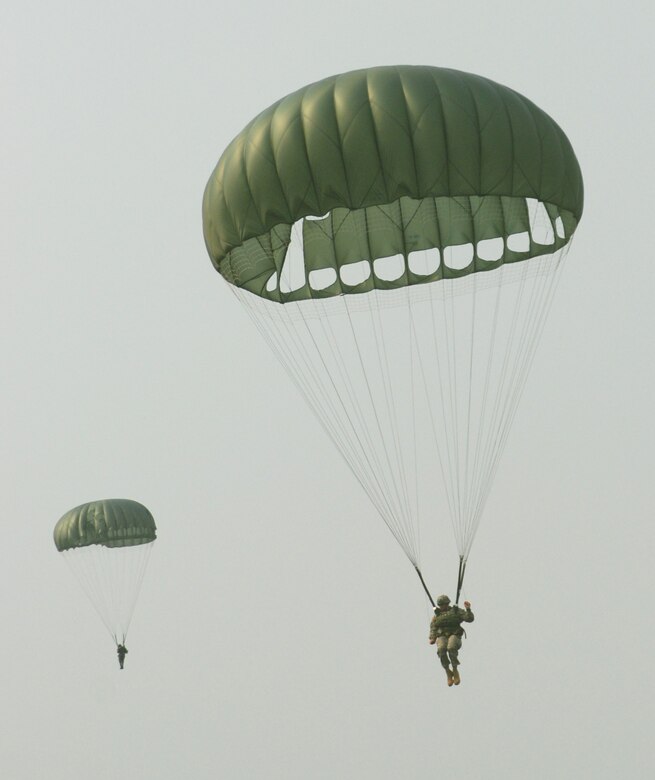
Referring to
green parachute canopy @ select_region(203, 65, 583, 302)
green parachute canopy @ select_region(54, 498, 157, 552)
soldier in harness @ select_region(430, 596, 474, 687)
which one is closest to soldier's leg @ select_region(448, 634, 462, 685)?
soldier in harness @ select_region(430, 596, 474, 687)

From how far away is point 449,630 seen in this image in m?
22.3

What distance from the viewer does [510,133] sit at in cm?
2172

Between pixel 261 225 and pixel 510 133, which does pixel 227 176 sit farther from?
pixel 510 133

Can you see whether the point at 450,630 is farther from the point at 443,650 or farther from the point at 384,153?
the point at 384,153

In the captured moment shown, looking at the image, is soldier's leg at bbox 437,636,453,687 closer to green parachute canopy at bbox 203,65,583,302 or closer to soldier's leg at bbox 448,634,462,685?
soldier's leg at bbox 448,634,462,685

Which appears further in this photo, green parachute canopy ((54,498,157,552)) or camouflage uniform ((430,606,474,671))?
green parachute canopy ((54,498,157,552))

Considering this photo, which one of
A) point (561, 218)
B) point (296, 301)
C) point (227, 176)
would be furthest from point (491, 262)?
point (227, 176)

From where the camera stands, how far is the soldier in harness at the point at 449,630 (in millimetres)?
22297

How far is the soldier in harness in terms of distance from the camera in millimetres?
22297

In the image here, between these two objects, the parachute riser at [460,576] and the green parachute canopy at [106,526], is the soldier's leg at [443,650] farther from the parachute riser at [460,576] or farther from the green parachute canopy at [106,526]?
the green parachute canopy at [106,526]

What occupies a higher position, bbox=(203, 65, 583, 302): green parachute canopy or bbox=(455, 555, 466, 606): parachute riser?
bbox=(203, 65, 583, 302): green parachute canopy

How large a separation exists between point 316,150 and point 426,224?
121 inches

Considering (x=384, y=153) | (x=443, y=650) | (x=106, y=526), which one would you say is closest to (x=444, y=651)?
(x=443, y=650)

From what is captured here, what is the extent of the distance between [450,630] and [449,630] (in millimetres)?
15
